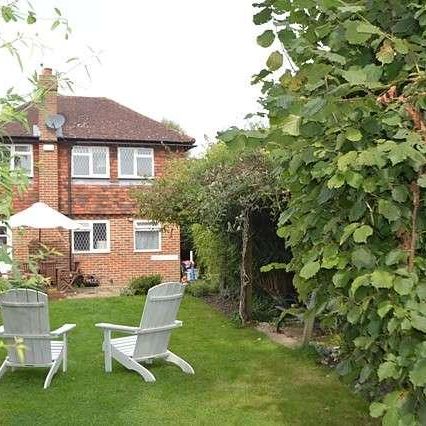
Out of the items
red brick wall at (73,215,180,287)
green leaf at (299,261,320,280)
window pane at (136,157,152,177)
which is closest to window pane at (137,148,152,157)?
window pane at (136,157,152,177)

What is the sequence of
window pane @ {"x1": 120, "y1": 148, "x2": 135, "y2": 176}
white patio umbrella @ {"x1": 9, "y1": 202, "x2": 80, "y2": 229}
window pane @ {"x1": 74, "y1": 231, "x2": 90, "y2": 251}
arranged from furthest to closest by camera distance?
window pane @ {"x1": 120, "y1": 148, "x2": 135, "y2": 176}, window pane @ {"x1": 74, "y1": 231, "x2": 90, "y2": 251}, white patio umbrella @ {"x1": 9, "y1": 202, "x2": 80, "y2": 229}

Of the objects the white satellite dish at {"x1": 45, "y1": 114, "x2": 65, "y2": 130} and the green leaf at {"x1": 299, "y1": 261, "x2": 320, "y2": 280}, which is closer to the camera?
the green leaf at {"x1": 299, "y1": 261, "x2": 320, "y2": 280}

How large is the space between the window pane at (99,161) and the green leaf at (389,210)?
19.1 m

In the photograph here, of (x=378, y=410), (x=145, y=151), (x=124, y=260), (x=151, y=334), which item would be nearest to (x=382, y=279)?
(x=378, y=410)

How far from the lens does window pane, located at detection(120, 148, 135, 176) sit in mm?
20562

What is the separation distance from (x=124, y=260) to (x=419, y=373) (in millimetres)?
19139

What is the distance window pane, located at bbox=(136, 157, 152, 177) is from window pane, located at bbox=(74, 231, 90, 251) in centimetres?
275

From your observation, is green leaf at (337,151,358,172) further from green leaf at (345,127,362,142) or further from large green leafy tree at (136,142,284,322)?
large green leafy tree at (136,142,284,322)

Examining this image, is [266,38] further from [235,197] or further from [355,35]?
[235,197]

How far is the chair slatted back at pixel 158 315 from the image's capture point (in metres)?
6.34

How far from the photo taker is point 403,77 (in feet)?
6.16

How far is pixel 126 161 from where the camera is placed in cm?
2062

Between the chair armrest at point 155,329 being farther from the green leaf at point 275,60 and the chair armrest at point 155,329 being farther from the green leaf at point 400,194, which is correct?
the green leaf at point 400,194

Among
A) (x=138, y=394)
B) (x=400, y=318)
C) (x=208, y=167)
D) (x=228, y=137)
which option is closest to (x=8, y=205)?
(x=228, y=137)
